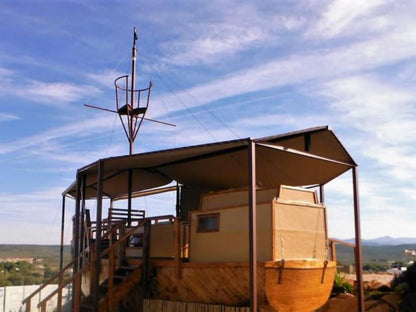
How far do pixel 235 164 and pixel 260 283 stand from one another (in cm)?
547

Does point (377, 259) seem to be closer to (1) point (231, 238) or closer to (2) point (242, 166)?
(2) point (242, 166)

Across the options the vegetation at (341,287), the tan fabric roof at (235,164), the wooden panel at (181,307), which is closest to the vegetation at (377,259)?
the vegetation at (341,287)

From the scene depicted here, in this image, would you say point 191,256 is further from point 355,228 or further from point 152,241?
point 355,228

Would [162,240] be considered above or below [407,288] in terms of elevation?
above

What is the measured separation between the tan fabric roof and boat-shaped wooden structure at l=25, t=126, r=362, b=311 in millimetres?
37

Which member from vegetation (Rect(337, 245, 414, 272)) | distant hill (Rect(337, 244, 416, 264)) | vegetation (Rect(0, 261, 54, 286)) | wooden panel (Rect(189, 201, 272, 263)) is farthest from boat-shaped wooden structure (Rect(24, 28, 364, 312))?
distant hill (Rect(337, 244, 416, 264))

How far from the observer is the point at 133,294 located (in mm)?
14523

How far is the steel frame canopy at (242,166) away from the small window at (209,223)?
4.20 ft

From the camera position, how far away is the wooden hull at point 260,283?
10.9m

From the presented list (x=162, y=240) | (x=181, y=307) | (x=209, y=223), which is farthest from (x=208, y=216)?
(x=181, y=307)

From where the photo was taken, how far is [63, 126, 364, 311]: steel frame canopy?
12078 mm

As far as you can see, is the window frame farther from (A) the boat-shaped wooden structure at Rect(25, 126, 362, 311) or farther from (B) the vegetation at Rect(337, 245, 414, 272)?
(B) the vegetation at Rect(337, 245, 414, 272)

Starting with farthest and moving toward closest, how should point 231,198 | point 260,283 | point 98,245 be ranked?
1. point 98,245
2. point 231,198
3. point 260,283

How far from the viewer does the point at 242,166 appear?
15.9 meters
